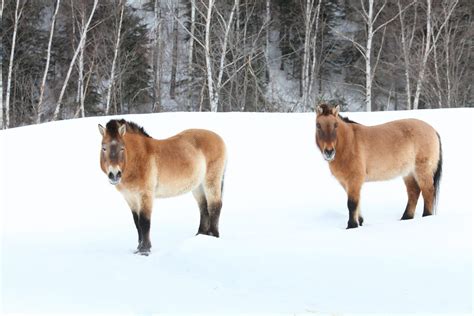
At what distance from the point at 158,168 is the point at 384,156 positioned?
9.44 feet

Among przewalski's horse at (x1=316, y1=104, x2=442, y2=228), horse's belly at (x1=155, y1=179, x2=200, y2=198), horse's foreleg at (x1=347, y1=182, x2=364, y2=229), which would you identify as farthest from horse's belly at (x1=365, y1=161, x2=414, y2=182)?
horse's belly at (x1=155, y1=179, x2=200, y2=198)

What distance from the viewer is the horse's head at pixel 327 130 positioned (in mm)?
5828

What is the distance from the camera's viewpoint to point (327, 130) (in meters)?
5.93

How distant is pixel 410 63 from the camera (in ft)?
72.3

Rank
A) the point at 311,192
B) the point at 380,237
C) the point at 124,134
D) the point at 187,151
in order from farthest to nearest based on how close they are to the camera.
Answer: the point at 311,192
the point at 187,151
the point at 124,134
the point at 380,237

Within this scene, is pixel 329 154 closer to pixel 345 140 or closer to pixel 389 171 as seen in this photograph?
pixel 345 140

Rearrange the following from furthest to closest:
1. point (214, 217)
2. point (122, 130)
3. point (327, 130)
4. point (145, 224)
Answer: point (214, 217) → point (327, 130) → point (145, 224) → point (122, 130)

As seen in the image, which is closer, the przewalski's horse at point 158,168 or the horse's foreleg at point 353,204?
the przewalski's horse at point 158,168

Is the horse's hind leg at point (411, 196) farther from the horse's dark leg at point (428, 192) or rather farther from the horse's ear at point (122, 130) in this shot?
the horse's ear at point (122, 130)

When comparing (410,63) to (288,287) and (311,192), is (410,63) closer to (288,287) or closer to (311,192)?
(311,192)

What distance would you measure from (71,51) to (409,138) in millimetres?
23179

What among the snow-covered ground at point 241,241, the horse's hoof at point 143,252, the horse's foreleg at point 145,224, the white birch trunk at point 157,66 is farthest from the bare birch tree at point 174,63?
the horse's hoof at point 143,252

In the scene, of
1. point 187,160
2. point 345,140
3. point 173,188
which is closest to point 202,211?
point 173,188

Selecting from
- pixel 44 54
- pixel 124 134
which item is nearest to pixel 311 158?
→ pixel 124 134
